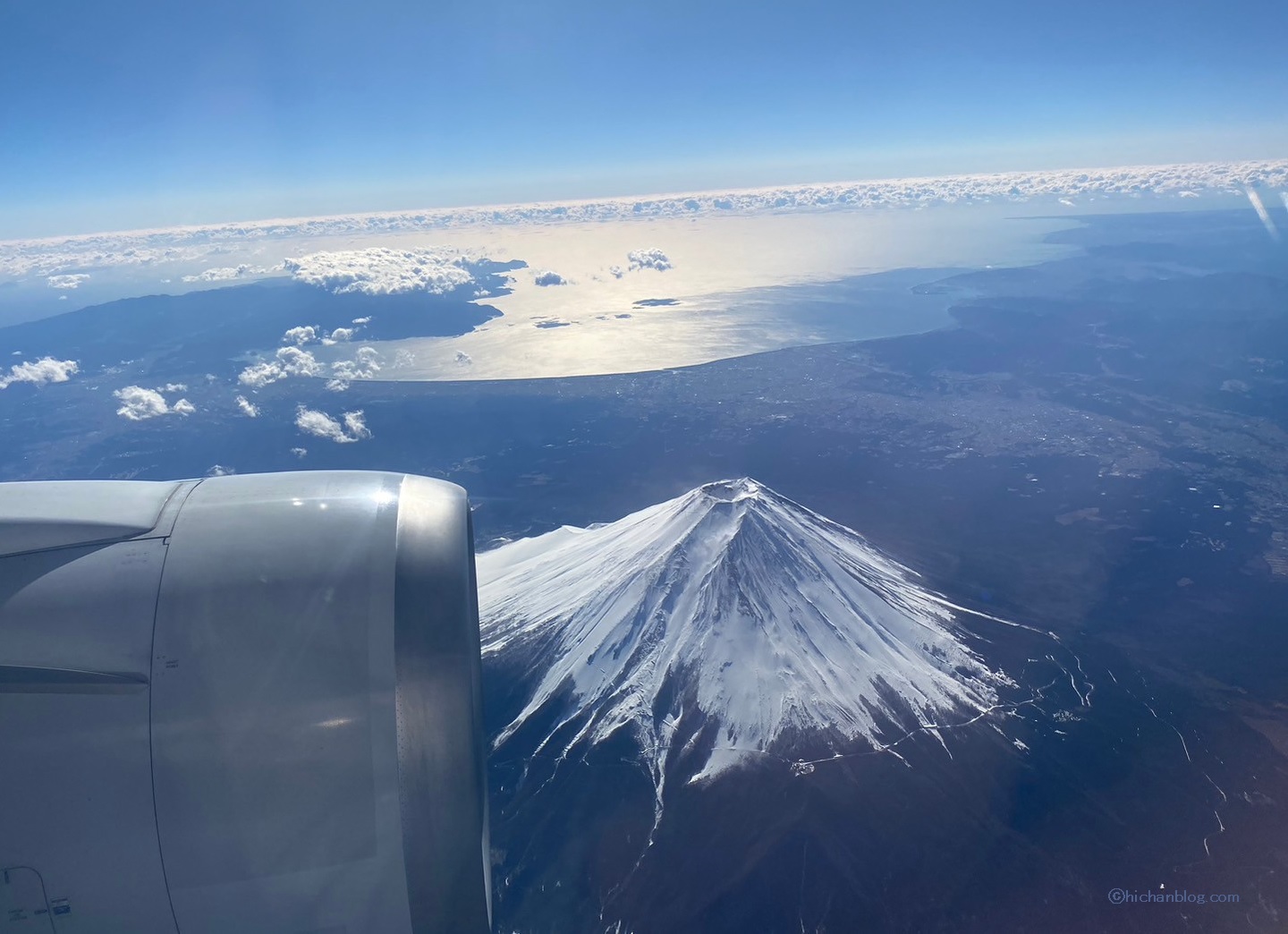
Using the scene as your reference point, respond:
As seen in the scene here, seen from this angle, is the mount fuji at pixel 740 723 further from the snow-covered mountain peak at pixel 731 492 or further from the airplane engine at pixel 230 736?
the airplane engine at pixel 230 736

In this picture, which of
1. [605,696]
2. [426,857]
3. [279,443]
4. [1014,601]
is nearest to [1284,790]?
[1014,601]

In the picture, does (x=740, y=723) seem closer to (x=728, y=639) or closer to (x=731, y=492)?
(x=728, y=639)

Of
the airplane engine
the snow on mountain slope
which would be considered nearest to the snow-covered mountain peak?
the snow on mountain slope

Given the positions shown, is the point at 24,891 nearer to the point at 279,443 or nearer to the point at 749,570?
the point at 749,570

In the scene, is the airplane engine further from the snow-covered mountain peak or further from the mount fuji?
the snow-covered mountain peak

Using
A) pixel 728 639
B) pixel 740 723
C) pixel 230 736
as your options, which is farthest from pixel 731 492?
pixel 230 736

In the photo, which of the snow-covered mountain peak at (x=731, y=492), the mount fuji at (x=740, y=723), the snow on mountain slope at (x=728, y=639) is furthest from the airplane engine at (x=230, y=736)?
the snow-covered mountain peak at (x=731, y=492)
